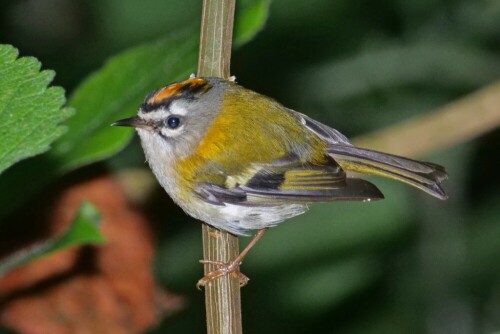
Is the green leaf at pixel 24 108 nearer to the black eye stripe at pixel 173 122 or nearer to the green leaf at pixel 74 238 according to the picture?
the green leaf at pixel 74 238

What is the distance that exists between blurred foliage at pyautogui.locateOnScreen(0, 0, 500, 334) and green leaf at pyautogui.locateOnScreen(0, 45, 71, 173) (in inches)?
82.3

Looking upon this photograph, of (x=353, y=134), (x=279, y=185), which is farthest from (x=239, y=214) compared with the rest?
(x=353, y=134)

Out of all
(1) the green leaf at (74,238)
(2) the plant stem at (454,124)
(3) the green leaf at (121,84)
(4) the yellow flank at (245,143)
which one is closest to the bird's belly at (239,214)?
(4) the yellow flank at (245,143)

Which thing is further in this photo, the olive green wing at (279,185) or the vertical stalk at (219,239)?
the olive green wing at (279,185)

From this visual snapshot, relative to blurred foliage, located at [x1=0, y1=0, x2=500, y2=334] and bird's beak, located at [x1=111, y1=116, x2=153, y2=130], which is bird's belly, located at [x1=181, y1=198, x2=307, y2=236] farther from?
blurred foliage, located at [x1=0, y1=0, x2=500, y2=334]

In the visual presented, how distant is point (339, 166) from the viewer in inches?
140

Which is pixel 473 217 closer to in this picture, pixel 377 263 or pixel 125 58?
pixel 377 263

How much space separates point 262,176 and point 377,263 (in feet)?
5.77

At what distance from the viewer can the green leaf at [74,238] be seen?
8.10 feet

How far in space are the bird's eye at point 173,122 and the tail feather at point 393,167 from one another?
620 mm

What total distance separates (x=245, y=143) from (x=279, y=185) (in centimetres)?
21

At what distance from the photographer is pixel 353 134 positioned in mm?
5363

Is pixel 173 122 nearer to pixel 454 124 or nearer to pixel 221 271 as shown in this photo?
pixel 221 271

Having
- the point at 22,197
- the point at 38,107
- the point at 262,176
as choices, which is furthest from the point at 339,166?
the point at 38,107
